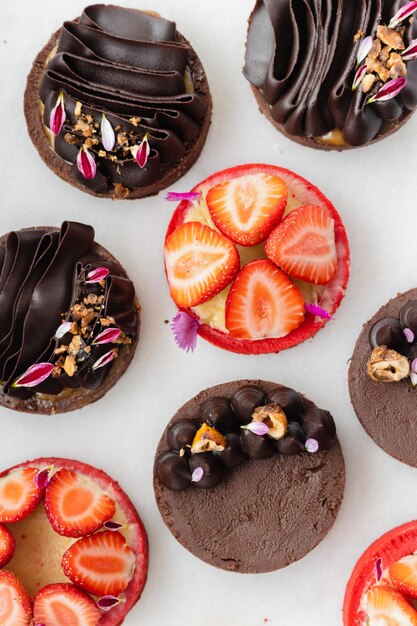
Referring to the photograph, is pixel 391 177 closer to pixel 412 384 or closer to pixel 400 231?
pixel 400 231

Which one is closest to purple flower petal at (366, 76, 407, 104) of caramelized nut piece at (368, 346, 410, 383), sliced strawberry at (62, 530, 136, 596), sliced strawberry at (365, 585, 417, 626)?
caramelized nut piece at (368, 346, 410, 383)

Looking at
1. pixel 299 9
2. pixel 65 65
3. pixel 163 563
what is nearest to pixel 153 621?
pixel 163 563

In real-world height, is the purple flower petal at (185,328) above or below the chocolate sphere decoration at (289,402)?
above

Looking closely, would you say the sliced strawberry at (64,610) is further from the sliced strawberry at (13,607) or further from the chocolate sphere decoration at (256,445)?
the chocolate sphere decoration at (256,445)

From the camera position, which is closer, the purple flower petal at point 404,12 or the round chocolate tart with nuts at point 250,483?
the purple flower petal at point 404,12

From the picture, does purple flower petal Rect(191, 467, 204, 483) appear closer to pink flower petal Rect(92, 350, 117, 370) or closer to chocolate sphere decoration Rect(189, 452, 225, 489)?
chocolate sphere decoration Rect(189, 452, 225, 489)

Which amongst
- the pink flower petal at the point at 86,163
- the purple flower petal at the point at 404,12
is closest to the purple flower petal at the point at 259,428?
the pink flower petal at the point at 86,163

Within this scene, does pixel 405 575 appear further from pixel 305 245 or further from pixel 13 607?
pixel 13 607
